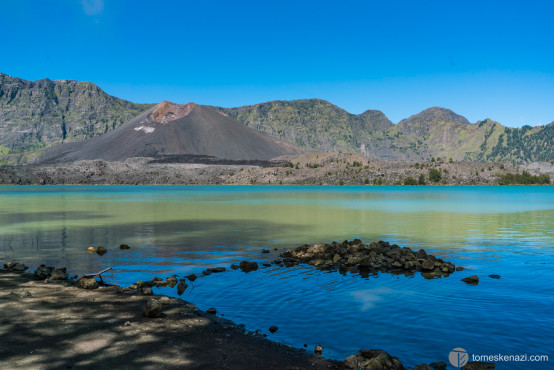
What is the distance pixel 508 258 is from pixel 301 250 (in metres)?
11.0

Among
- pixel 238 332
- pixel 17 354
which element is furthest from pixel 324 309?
pixel 17 354

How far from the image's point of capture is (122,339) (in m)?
9.43

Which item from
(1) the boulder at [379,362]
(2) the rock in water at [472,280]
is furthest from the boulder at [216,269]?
(1) the boulder at [379,362]

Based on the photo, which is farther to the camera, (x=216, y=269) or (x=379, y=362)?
(x=216, y=269)

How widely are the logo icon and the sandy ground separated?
267cm

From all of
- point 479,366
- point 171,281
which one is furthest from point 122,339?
point 479,366

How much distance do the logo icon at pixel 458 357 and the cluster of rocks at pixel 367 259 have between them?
26.7ft

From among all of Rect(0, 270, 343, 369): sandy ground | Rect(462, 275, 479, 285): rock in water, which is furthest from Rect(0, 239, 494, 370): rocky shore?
Rect(462, 275, 479, 285): rock in water

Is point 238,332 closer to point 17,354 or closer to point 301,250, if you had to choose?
point 17,354

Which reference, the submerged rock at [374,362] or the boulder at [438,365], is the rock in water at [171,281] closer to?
the submerged rock at [374,362]

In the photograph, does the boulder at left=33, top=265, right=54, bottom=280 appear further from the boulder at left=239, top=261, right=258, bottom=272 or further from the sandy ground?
the boulder at left=239, top=261, right=258, bottom=272

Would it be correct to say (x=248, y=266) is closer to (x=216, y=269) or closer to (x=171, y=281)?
(x=216, y=269)

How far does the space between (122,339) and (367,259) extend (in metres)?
12.7

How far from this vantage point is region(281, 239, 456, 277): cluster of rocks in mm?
18531
